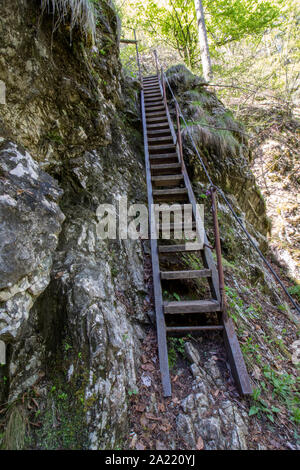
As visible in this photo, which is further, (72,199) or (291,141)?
(291,141)

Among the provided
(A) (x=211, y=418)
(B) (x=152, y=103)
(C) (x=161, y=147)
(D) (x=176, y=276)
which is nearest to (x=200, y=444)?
(A) (x=211, y=418)

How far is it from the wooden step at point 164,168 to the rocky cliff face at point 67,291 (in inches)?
47.5

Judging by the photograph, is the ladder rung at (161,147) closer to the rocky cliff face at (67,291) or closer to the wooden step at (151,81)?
the rocky cliff face at (67,291)

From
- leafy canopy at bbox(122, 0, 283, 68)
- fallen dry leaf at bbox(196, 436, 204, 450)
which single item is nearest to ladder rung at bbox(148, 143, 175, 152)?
fallen dry leaf at bbox(196, 436, 204, 450)

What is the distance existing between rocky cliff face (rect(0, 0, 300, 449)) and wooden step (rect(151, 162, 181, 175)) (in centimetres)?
121

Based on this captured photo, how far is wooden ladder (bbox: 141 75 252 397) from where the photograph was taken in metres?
2.26

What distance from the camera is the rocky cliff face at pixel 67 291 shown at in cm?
175

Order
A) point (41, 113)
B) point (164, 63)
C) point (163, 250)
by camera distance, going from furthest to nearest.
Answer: point (164, 63) < point (163, 250) < point (41, 113)

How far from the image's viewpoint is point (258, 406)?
80.7 inches

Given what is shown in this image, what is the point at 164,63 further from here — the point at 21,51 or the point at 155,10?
the point at 21,51

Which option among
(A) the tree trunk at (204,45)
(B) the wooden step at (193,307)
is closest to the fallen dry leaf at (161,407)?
(B) the wooden step at (193,307)

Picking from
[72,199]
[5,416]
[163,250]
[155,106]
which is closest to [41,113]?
[72,199]
